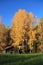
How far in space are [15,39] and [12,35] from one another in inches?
46.6

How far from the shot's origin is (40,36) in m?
43.2

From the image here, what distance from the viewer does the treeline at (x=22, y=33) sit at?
137 feet

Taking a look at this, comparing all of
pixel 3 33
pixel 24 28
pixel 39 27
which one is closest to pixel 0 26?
pixel 3 33

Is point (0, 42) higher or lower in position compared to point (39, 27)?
lower

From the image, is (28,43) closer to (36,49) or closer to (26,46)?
(26,46)

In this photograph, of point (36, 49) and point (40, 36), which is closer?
point (40, 36)

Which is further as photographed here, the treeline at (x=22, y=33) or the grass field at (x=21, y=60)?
the treeline at (x=22, y=33)

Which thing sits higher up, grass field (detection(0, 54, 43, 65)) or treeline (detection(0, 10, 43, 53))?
treeline (detection(0, 10, 43, 53))

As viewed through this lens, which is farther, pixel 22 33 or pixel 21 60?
pixel 22 33

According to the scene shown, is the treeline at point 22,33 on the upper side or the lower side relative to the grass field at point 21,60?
upper

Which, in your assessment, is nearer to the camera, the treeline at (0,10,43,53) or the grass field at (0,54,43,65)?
the grass field at (0,54,43,65)

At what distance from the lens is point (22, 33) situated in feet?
136

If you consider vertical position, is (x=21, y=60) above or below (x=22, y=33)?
below

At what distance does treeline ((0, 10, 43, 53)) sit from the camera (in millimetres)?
41656
